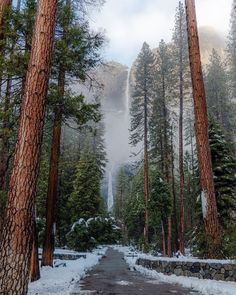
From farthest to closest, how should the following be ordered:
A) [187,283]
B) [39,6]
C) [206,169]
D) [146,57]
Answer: [146,57] → [206,169] → [187,283] → [39,6]

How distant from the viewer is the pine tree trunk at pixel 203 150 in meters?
9.69

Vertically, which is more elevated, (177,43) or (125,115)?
(125,115)

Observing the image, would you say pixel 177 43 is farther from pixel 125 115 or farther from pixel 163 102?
pixel 125 115

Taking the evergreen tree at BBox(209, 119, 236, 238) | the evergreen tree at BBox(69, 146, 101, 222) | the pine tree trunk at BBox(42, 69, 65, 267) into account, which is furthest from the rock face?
the evergreen tree at BBox(69, 146, 101, 222)

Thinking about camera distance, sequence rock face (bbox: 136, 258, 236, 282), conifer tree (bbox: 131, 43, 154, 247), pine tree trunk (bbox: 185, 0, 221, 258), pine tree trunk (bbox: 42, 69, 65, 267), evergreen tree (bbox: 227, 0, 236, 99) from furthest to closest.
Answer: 1. evergreen tree (bbox: 227, 0, 236, 99)
2. conifer tree (bbox: 131, 43, 154, 247)
3. pine tree trunk (bbox: 42, 69, 65, 267)
4. pine tree trunk (bbox: 185, 0, 221, 258)
5. rock face (bbox: 136, 258, 236, 282)

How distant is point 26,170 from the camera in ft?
15.2

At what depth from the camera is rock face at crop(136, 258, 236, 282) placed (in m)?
8.89

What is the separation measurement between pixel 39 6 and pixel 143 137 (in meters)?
26.9

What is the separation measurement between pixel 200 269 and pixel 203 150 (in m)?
3.19

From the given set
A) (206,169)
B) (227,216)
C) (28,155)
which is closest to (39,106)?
(28,155)

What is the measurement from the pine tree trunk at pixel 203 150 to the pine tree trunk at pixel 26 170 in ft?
19.7

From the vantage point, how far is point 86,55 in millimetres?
11297

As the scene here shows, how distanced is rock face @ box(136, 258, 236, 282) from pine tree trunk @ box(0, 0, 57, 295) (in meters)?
5.85

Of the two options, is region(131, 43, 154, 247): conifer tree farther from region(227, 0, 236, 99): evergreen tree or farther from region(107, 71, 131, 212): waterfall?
region(107, 71, 131, 212): waterfall
